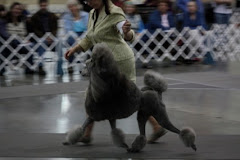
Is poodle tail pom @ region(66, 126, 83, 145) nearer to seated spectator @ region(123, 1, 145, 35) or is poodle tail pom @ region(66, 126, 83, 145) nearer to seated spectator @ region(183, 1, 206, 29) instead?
seated spectator @ region(123, 1, 145, 35)

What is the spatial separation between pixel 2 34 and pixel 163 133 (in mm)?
7086

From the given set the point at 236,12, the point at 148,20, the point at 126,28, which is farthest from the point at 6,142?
the point at 236,12

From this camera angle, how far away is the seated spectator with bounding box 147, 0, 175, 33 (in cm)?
1428

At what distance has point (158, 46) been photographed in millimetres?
14641

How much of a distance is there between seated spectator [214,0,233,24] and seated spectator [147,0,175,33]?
1.93 meters

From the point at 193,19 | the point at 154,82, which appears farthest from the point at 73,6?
the point at 154,82

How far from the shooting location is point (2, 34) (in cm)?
1304

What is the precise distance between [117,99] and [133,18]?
330 inches

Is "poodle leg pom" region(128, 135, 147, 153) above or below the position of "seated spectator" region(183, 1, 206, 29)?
below

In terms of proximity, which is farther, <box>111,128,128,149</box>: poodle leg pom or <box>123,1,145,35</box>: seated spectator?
<box>123,1,145,35</box>: seated spectator

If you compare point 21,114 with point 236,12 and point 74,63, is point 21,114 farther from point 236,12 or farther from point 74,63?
point 236,12

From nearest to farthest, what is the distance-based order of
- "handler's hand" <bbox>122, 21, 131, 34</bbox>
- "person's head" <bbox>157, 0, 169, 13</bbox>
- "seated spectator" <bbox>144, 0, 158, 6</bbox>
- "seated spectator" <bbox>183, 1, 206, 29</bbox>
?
"handler's hand" <bbox>122, 21, 131, 34</bbox> < "person's head" <bbox>157, 0, 169, 13</bbox> < "seated spectator" <bbox>183, 1, 206, 29</bbox> < "seated spectator" <bbox>144, 0, 158, 6</bbox>

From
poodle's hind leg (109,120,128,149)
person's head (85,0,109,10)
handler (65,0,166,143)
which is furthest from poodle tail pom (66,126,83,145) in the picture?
person's head (85,0,109,10)

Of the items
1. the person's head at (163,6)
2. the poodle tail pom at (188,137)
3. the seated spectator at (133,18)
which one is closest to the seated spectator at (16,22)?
the seated spectator at (133,18)
